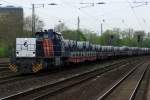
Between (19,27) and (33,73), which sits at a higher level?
(19,27)

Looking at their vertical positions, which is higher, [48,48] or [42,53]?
[48,48]

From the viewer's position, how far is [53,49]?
3141cm

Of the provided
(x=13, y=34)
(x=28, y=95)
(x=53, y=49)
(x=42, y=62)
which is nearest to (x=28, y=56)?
(x=42, y=62)

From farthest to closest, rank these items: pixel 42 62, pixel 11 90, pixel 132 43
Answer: pixel 132 43 → pixel 42 62 → pixel 11 90

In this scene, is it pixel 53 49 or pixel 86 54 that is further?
pixel 86 54

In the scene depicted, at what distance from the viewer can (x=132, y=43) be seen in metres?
164

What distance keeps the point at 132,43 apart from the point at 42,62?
138 m

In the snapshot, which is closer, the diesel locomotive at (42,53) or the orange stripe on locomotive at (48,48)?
the diesel locomotive at (42,53)

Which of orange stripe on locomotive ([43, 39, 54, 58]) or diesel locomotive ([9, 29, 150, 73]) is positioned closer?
diesel locomotive ([9, 29, 150, 73])

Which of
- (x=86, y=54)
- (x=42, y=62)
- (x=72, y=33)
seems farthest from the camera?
(x=72, y=33)

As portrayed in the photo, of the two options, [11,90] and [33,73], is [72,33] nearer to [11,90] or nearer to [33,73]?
[33,73]

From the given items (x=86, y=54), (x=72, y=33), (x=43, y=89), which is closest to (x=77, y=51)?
(x=86, y=54)

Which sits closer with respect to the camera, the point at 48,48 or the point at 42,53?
the point at 42,53

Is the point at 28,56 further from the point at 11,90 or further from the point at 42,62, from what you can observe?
the point at 11,90
